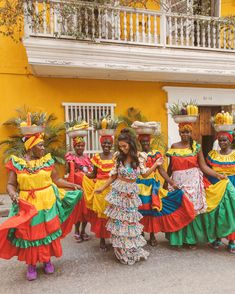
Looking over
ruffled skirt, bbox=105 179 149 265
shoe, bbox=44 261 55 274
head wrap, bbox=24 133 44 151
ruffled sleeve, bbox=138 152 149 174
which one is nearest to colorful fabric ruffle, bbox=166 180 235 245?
ruffled skirt, bbox=105 179 149 265

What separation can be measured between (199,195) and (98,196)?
147cm

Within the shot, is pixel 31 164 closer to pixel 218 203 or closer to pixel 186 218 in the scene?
pixel 186 218

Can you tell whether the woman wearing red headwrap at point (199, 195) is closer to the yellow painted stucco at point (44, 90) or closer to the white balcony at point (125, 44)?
the white balcony at point (125, 44)

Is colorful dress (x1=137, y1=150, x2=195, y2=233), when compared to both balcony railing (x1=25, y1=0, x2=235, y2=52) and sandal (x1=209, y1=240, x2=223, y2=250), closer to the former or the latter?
sandal (x1=209, y1=240, x2=223, y2=250)

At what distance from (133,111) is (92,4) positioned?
322 cm

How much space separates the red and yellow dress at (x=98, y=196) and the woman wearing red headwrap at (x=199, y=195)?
3.19 feet

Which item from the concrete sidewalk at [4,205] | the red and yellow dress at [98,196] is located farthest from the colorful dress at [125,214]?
the concrete sidewalk at [4,205]

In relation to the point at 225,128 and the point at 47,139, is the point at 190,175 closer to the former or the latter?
the point at 225,128

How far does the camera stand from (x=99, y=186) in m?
4.31

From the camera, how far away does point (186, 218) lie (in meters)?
4.26

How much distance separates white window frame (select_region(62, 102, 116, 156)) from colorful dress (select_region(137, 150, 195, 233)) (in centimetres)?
456

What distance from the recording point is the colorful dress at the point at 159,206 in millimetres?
4273

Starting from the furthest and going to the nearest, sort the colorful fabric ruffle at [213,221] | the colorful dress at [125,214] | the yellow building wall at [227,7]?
the yellow building wall at [227,7]
the colorful fabric ruffle at [213,221]
the colorful dress at [125,214]

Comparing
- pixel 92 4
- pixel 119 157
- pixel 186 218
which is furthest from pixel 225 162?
pixel 92 4
